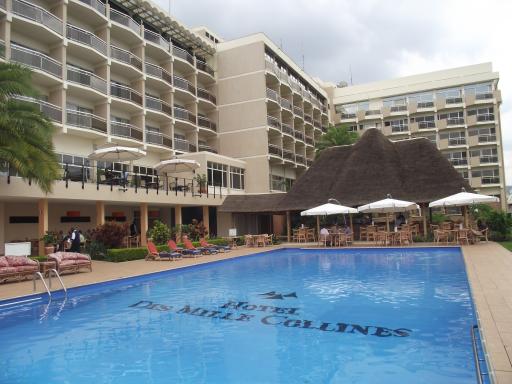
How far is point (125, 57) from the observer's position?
28984 mm

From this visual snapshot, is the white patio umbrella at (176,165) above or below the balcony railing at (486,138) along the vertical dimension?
below

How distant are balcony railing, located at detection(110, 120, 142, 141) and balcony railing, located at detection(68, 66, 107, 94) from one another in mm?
2207

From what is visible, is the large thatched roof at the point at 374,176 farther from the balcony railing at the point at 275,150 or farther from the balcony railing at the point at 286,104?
the balcony railing at the point at 286,104

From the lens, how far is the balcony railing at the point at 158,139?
3053 cm

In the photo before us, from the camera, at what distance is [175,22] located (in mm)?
33406

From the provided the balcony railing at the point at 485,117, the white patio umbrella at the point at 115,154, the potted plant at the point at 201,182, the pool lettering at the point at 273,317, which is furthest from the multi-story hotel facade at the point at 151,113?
the pool lettering at the point at 273,317

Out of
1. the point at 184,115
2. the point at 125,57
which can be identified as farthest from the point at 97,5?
the point at 184,115

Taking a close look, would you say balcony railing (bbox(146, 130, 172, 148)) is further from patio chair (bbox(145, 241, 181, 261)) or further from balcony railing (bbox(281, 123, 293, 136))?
patio chair (bbox(145, 241, 181, 261))

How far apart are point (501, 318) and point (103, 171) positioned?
19096 mm

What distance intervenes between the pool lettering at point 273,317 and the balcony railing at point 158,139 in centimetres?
2141

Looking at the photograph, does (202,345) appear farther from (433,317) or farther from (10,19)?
(10,19)

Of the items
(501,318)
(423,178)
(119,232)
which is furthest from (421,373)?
(423,178)

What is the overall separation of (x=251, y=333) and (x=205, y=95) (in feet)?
107

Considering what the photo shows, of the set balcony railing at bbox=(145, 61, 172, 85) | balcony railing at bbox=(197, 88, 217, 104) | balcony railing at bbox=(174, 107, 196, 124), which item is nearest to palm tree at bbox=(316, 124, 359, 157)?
balcony railing at bbox=(197, 88, 217, 104)
